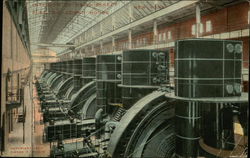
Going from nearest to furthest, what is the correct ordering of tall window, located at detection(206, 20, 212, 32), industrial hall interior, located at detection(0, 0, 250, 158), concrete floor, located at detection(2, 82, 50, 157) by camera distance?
concrete floor, located at detection(2, 82, 50, 157)
industrial hall interior, located at detection(0, 0, 250, 158)
tall window, located at detection(206, 20, 212, 32)

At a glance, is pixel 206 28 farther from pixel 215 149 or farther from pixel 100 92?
pixel 215 149

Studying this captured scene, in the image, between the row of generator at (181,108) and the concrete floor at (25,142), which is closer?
the concrete floor at (25,142)

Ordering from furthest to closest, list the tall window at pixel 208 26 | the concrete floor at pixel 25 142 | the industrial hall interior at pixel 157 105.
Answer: the tall window at pixel 208 26 < the industrial hall interior at pixel 157 105 < the concrete floor at pixel 25 142

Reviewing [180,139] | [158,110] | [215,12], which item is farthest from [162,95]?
[215,12]

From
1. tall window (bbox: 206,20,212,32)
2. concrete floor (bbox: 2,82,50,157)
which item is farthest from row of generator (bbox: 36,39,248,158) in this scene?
tall window (bbox: 206,20,212,32)

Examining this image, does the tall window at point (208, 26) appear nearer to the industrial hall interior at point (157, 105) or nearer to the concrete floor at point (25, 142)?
the industrial hall interior at point (157, 105)

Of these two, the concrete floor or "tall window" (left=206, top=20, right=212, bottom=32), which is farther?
"tall window" (left=206, top=20, right=212, bottom=32)

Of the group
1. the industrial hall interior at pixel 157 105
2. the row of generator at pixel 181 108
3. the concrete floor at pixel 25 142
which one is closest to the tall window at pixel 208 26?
the industrial hall interior at pixel 157 105

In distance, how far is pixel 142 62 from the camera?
454 inches

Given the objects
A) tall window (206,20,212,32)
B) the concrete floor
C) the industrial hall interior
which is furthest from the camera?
tall window (206,20,212,32)

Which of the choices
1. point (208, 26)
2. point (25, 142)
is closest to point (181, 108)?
point (25, 142)

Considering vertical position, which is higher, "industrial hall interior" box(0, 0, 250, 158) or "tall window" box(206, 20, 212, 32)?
"tall window" box(206, 20, 212, 32)

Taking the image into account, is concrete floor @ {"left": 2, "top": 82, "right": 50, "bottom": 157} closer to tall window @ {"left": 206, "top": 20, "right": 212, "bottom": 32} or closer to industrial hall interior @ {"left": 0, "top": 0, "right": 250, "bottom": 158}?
industrial hall interior @ {"left": 0, "top": 0, "right": 250, "bottom": 158}

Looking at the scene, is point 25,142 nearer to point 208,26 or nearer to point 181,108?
point 181,108
